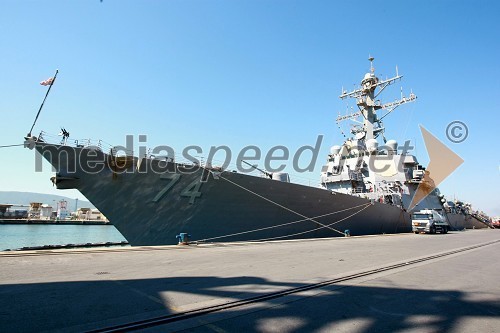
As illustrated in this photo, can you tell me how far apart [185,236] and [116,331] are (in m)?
8.86

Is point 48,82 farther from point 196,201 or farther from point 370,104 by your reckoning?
point 370,104

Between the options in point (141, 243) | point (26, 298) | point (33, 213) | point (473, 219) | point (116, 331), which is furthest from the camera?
point (33, 213)

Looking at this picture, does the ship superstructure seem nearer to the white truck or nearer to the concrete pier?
the white truck

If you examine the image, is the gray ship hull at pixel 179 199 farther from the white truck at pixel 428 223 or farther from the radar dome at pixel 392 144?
the radar dome at pixel 392 144

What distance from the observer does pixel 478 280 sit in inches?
244

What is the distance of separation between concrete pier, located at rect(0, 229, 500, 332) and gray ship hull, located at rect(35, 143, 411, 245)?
11.3 feet

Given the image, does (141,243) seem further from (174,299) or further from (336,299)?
(336,299)

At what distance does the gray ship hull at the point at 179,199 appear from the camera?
10.8 meters

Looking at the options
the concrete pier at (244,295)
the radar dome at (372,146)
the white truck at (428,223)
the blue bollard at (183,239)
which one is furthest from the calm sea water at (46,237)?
the white truck at (428,223)

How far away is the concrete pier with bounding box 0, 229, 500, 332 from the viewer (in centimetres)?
347

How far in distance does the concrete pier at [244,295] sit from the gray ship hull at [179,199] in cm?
343

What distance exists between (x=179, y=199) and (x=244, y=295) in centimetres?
792

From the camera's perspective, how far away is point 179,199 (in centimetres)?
1200

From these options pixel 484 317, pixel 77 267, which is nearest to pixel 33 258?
pixel 77 267
